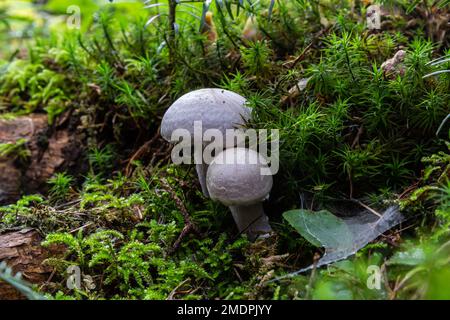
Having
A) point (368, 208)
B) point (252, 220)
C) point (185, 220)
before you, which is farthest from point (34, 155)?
point (368, 208)

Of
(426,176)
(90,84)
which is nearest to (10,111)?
(90,84)

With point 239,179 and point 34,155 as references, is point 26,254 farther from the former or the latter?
point 34,155

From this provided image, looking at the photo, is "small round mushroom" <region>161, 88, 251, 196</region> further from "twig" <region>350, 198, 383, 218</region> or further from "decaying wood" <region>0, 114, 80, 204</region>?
"decaying wood" <region>0, 114, 80, 204</region>

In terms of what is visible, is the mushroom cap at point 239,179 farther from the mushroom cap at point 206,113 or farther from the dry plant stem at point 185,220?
the dry plant stem at point 185,220

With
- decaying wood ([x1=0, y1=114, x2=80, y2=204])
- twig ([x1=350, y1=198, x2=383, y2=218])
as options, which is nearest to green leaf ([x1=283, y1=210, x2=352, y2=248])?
twig ([x1=350, y1=198, x2=383, y2=218])

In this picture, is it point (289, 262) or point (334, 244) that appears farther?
point (289, 262)
